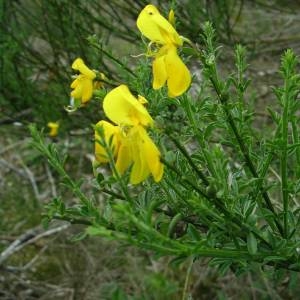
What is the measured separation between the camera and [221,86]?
101 cm

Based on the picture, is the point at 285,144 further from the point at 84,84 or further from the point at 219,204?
the point at 84,84

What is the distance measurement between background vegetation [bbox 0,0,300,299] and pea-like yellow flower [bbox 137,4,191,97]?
4.02 feet

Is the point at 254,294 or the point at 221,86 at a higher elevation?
the point at 221,86

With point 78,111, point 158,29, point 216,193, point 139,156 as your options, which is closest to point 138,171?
point 139,156

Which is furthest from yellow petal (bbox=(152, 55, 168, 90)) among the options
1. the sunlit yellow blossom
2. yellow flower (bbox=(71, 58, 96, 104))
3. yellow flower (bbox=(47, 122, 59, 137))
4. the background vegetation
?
yellow flower (bbox=(47, 122, 59, 137))

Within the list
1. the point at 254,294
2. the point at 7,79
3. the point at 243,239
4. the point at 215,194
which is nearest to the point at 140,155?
the point at 215,194

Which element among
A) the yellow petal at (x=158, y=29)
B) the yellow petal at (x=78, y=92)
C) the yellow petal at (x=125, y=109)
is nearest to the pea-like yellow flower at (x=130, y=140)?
the yellow petal at (x=125, y=109)

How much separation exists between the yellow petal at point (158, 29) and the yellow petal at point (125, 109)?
110 millimetres

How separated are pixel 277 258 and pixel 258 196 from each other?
12cm

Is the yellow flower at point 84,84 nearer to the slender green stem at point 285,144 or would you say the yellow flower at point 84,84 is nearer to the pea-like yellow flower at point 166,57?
the pea-like yellow flower at point 166,57

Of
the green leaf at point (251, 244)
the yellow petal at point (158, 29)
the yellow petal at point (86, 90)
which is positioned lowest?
the green leaf at point (251, 244)

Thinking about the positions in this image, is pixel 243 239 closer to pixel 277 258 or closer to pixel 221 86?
pixel 277 258

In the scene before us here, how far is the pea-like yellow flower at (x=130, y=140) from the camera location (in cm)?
88

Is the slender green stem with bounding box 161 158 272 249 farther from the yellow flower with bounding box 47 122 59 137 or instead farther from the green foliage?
the yellow flower with bounding box 47 122 59 137
